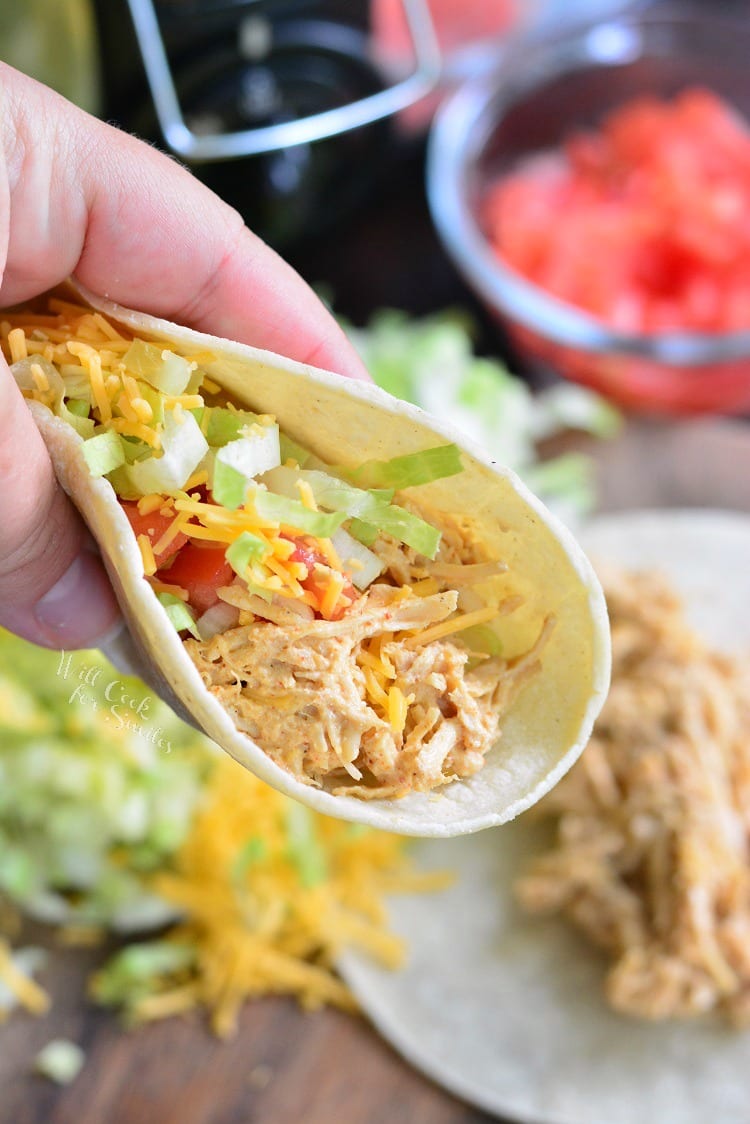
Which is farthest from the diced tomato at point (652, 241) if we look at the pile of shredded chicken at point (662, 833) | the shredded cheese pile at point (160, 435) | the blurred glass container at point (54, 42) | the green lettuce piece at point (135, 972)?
the shredded cheese pile at point (160, 435)

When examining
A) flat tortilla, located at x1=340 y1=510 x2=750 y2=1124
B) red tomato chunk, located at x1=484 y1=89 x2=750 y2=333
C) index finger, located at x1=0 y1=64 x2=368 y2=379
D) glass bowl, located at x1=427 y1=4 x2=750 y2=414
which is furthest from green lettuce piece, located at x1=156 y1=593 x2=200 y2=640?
red tomato chunk, located at x1=484 y1=89 x2=750 y2=333

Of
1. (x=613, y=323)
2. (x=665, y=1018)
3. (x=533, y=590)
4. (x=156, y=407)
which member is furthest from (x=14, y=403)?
(x=613, y=323)

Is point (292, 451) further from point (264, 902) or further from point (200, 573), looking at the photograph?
point (264, 902)

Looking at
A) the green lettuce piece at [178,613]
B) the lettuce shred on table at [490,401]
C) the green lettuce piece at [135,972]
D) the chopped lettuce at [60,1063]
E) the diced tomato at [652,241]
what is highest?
the green lettuce piece at [178,613]

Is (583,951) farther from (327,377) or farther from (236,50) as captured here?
(236,50)

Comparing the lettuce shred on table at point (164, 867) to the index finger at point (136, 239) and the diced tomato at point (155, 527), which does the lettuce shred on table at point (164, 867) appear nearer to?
the index finger at point (136, 239)

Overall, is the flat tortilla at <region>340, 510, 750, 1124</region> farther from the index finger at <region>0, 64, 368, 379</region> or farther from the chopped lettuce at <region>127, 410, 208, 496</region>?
the chopped lettuce at <region>127, 410, 208, 496</region>
